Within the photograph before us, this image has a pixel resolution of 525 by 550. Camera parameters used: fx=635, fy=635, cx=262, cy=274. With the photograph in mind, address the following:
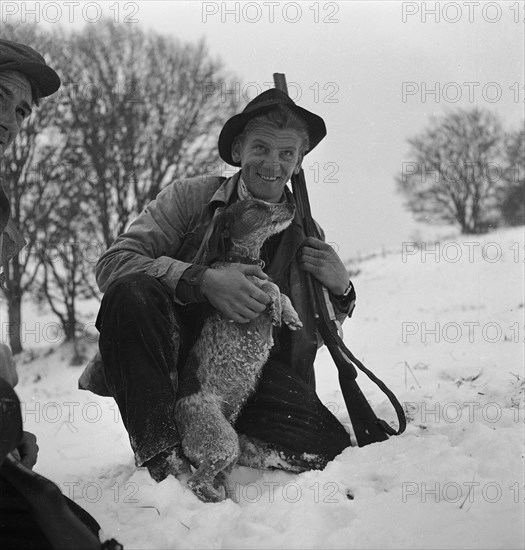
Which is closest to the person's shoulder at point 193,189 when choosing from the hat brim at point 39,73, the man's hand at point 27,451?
the hat brim at point 39,73

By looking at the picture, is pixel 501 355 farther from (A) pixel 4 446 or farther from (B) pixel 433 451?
(A) pixel 4 446

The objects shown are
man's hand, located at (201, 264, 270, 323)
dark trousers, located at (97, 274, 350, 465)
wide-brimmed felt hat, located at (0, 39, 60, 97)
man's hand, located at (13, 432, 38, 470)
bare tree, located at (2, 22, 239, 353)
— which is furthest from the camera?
bare tree, located at (2, 22, 239, 353)

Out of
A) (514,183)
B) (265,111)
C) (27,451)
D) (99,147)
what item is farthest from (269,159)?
(514,183)

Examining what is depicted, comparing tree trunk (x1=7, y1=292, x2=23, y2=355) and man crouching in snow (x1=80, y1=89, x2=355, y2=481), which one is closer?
man crouching in snow (x1=80, y1=89, x2=355, y2=481)

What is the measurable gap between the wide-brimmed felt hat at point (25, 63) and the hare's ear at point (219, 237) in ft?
3.43

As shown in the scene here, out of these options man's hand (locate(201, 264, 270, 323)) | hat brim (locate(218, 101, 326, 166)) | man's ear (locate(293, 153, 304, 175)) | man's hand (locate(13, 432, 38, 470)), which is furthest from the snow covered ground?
hat brim (locate(218, 101, 326, 166))

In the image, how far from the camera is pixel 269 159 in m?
3.53

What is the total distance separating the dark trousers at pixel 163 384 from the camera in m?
2.90

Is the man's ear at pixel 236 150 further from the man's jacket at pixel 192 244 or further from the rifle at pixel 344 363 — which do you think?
the rifle at pixel 344 363

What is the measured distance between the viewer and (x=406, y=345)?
26.2 ft

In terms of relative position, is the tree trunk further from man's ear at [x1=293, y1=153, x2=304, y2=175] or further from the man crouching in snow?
man's ear at [x1=293, y1=153, x2=304, y2=175]

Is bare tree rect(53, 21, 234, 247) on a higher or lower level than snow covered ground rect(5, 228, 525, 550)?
higher

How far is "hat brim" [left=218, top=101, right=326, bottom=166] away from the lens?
11.6ft

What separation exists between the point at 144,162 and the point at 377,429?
7967 millimetres
